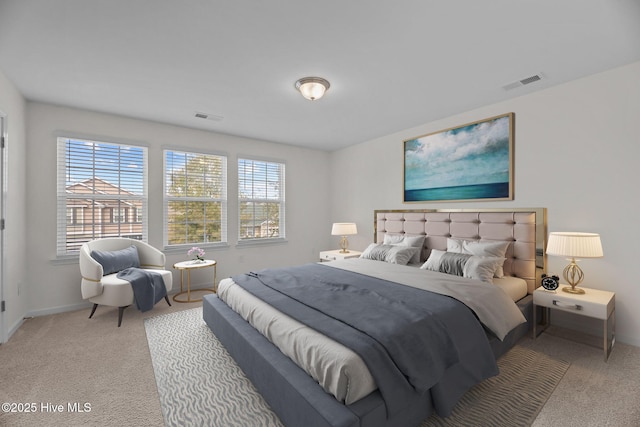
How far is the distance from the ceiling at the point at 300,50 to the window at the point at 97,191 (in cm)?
61

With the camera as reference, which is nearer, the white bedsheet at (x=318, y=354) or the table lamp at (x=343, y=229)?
the white bedsheet at (x=318, y=354)

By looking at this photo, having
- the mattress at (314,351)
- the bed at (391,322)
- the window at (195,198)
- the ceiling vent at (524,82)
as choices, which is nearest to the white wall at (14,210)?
the window at (195,198)

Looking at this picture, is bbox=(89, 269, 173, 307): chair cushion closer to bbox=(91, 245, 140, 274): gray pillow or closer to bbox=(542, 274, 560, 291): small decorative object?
bbox=(91, 245, 140, 274): gray pillow

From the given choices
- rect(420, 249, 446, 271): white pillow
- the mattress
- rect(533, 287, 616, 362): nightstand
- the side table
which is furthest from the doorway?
rect(533, 287, 616, 362): nightstand

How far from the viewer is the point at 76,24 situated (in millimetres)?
2033

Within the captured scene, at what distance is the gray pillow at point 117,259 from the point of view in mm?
3443

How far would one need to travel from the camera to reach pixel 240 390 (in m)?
2.06

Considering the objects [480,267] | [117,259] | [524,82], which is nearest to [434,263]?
[480,267]

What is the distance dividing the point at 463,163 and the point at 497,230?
984mm

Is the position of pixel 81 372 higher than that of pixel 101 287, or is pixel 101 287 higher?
pixel 101 287

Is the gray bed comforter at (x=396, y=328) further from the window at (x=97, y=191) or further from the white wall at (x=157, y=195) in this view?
the window at (x=97, y=191)

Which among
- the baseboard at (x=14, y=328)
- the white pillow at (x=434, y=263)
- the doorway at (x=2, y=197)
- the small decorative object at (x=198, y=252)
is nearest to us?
the doorway at (x=2, y=197)

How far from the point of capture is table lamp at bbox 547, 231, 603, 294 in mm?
2510

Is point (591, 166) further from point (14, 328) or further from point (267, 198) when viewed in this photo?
point (14, 328)
